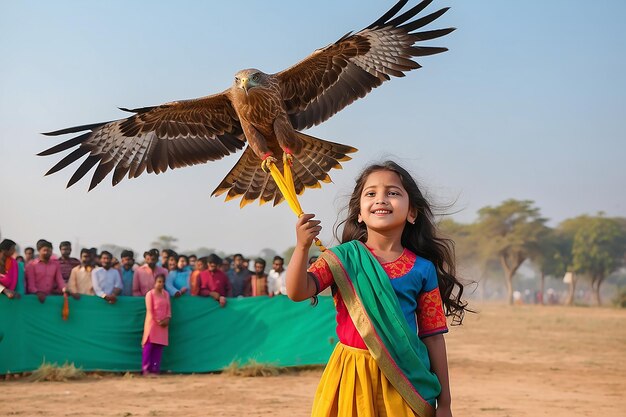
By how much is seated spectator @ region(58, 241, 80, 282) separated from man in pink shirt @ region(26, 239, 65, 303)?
0.80 meters

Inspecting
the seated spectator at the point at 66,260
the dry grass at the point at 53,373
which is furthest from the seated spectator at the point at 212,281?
the dry grass at the point at 53,373

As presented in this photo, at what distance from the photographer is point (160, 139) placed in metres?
5.73

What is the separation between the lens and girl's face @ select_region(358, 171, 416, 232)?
2.97m

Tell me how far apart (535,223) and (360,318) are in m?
55.0

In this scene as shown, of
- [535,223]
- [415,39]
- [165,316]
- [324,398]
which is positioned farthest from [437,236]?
[535,223]

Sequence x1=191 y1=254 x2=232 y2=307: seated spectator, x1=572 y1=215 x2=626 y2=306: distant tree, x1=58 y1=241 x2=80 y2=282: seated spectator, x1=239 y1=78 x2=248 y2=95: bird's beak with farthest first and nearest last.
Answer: x1=572 y1=215 x2=626 y2=306: distant tree
x1=191 y1=254 x2=232 y2=307: seated spectator
x1=58 y1=241 x2=80 y2=282: seated spectator
x1=239 y1=78 x2=248 y2=95: bird's beak

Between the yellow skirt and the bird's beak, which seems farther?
the bird's beak

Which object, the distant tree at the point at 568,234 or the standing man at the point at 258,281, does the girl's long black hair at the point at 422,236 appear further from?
the distant tree at the point at 568,234

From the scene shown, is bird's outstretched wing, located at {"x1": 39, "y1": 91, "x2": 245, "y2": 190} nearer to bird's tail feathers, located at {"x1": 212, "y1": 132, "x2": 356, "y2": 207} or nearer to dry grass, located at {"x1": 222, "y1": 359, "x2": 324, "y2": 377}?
bird's tail feathers, located at {"x1": 212, "y1": 132, "x2": 356, "y2": 207}

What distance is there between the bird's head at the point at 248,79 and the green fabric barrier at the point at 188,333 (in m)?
6.09

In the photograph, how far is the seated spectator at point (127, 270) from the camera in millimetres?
11164

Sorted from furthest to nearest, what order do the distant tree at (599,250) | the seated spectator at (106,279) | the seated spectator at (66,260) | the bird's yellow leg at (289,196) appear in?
the distant tree at (599,250) → the seated spectator at (66,260) → the seated spectator at (106,279) → the bird's yellow leg at (289,196)

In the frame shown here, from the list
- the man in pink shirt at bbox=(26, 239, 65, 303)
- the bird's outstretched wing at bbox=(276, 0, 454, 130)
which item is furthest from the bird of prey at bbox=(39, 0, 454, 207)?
the man in pink shirt at bbox=(26, 239, 65, 303)

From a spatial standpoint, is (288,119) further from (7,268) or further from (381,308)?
(7,268)
